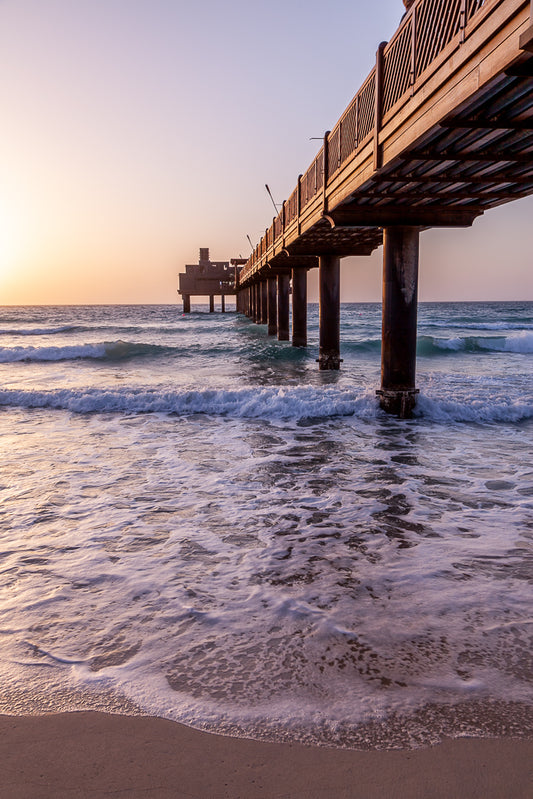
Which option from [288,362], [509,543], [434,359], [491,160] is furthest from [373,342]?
[509,543]

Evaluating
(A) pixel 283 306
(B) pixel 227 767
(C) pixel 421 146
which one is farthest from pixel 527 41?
(A) pixel 283 306

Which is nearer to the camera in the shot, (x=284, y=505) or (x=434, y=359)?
(x=284, y=505)

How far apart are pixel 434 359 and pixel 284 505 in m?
21.9

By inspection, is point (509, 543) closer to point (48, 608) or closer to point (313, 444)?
point (48, 608)

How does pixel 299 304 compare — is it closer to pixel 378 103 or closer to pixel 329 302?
pixel 329 302

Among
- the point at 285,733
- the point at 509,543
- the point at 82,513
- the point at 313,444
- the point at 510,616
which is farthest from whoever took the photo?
the point at 313,444

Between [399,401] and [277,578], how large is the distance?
24.1 ft

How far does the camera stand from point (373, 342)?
31.5 m

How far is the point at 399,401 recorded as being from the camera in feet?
35.0

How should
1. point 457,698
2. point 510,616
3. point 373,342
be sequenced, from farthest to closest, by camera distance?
1. point 373,342
2. point 510,616
3. point 457,698

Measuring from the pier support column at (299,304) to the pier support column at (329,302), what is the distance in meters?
5.03

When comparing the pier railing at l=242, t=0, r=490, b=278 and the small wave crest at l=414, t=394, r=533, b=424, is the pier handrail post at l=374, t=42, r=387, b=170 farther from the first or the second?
the small wave crest at l=414, t=394, r=533, b=424

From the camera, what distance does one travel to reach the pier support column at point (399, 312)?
9.75m

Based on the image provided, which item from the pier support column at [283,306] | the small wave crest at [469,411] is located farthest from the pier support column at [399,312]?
the pier support column at [283,306]
